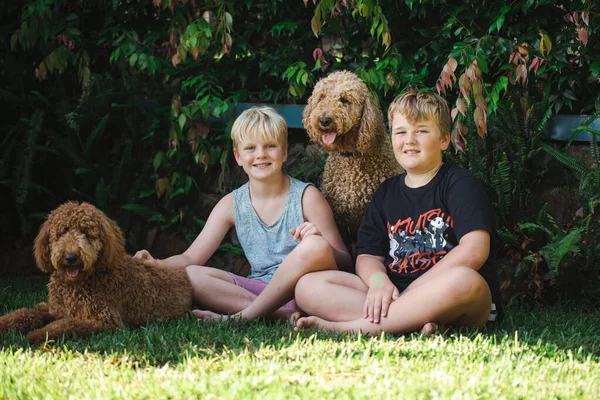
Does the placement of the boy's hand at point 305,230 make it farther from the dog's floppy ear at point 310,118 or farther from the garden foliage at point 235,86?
the garden foliage at point 235,86

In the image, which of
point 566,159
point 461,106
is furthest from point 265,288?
point 566,159

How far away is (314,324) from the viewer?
342 cm

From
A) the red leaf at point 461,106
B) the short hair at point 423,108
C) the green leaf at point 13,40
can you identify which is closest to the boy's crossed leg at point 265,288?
the short hair at point 423,108

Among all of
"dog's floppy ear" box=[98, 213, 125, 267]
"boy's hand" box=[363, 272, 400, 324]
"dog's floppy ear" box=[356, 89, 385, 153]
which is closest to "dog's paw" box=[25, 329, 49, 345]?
"dog's floppy ear" box=[98, 213, 125, 267]

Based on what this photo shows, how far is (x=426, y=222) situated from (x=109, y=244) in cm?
144

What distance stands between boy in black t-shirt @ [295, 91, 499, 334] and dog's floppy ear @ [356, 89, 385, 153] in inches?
6.4

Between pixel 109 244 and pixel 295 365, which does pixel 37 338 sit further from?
pixel 295 365

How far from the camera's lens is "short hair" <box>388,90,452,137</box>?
3.52 metres

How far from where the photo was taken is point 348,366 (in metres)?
2.64

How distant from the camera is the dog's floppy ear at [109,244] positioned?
335 centimetres

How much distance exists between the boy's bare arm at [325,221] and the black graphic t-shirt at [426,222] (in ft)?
0.58

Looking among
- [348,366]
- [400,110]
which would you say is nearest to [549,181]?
[400,110]

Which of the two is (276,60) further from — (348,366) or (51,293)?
(348,366)

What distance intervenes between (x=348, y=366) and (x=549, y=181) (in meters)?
2.65
